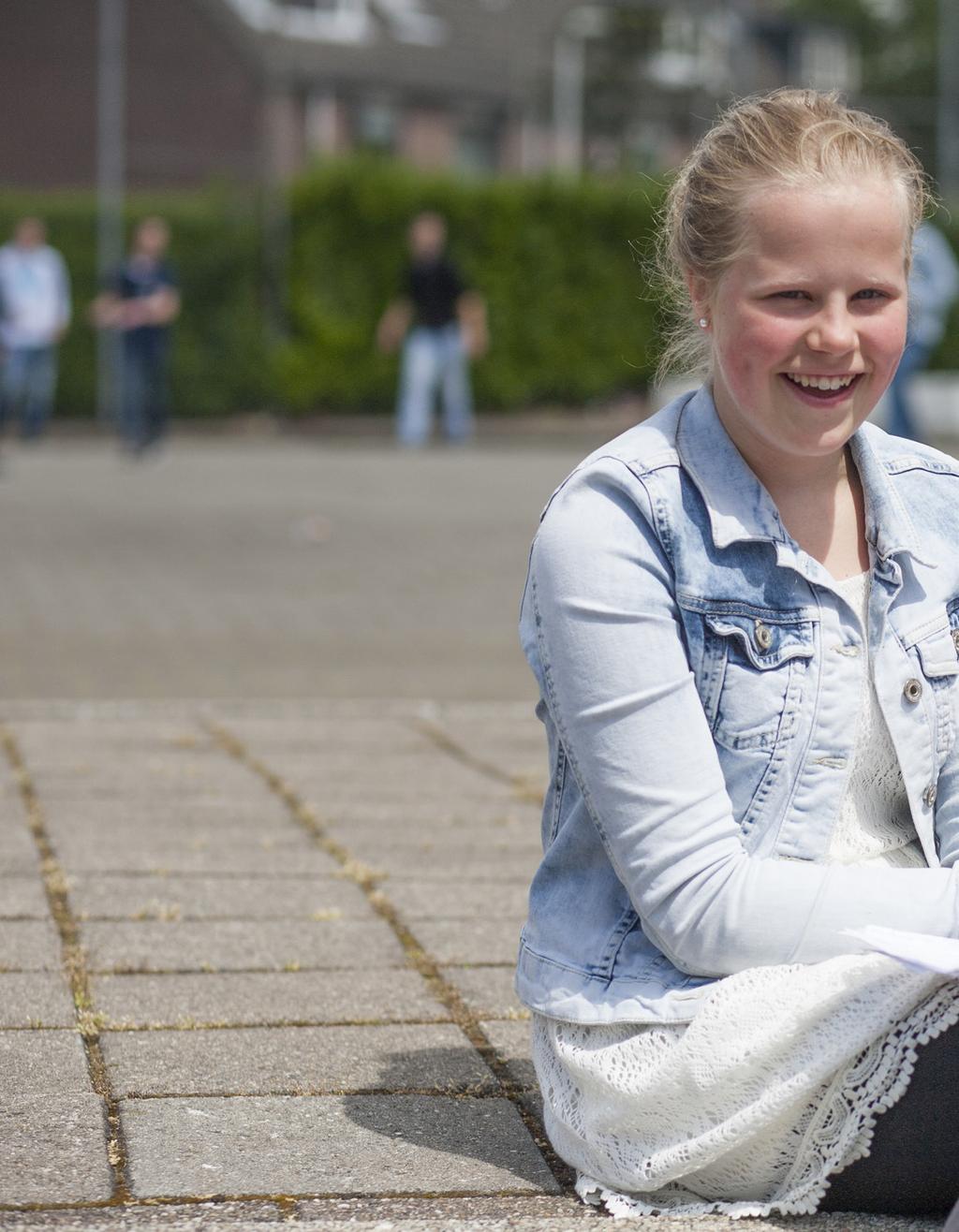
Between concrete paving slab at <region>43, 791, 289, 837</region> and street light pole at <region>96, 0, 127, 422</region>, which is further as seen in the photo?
street light pole at <region>96, 0, 127, 422</region>

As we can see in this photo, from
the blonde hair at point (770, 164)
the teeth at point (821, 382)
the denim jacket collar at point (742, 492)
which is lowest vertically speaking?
the denim jacket collar at point (742, 492)

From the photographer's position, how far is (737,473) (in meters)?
2.52

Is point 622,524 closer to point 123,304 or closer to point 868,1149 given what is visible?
point 868,1149

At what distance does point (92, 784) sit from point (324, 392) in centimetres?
1807

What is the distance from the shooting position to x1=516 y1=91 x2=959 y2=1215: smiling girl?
235 cm

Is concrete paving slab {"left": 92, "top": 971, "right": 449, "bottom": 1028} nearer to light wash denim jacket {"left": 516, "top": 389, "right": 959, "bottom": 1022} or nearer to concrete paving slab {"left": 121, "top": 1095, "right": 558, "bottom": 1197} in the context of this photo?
concrete paving slab {"left": 121, "top": 1095, "right": 558, "bottom": 1197}

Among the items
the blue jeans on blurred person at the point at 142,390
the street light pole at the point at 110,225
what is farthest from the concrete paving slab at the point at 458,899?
the street light pole at the point at 110,225

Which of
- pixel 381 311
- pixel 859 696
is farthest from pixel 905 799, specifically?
pixel 381 311

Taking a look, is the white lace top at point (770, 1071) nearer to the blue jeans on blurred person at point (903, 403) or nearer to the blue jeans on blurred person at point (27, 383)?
the blue jeans on blurred person at point (903, 403)

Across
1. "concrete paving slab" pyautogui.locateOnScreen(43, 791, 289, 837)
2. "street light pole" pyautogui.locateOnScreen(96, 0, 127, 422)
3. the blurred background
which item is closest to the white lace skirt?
the blurred background

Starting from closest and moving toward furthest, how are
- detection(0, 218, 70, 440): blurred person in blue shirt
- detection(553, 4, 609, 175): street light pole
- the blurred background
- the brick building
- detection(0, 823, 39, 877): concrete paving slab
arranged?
1. detection(0, 823, 39, 877): concrete paving slab
2. the blurred background
3. detection(0, 218, 70, 440): blurred person in blue shirt
4. the brick building
5. detection(553, 4, 609, 175): street light pole

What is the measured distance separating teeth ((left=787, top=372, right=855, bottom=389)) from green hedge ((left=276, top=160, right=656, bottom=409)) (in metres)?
20.3

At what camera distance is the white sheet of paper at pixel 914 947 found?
7.17 feet

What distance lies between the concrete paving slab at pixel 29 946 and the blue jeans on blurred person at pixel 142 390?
556 inches
